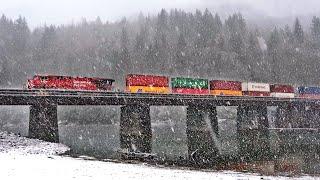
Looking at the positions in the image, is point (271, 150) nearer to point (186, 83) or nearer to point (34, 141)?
point (186, 83)

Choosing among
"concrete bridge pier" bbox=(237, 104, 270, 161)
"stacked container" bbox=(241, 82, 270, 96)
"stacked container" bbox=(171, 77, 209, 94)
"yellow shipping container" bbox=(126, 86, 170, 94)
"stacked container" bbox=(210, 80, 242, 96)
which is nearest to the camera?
"concrete bridge pier" bbox=(237, 104, 270, 161)

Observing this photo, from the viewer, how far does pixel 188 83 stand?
7231 cm

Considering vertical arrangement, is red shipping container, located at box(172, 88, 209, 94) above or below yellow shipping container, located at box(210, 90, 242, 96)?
above

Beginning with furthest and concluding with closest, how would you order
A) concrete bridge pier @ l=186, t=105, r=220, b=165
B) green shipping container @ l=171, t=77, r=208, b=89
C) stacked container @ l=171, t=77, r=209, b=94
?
→ 1. green shipping container @ l=171, t=77, r=208, b=89
2. stacked container @ l=171, t=77, r=209, b=94
3. concrete bridge pier @ l=186, t=105, r=220, b=165

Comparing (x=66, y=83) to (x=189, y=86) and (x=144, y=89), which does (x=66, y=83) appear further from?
(x=189, y=86)

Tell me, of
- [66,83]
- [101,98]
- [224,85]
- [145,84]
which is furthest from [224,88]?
[66,83]

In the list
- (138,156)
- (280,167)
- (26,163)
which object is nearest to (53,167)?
(26,163)

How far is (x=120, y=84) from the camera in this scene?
196 metres

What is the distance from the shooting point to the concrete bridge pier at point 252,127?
203 ft

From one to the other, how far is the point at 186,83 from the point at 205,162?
31.8 m

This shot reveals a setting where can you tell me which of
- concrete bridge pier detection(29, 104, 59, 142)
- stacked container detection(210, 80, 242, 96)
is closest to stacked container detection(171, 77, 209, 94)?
stacked container detection(210, 80, 242, 96)

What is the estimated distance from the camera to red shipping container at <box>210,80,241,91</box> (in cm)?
7538

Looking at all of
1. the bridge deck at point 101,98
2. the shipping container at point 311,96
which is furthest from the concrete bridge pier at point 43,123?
the shipping container at point 311,96

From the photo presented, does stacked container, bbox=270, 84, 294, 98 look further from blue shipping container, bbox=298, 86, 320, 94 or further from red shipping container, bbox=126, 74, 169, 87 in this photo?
red shipping container, bbox=126, 74, 169, 87
